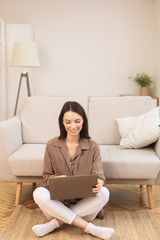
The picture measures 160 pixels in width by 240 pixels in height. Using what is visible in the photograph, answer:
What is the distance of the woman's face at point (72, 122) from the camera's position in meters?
2.21

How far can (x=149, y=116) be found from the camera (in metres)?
2.92

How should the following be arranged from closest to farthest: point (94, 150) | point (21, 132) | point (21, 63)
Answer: point (94, 150) → point (21, 132) → point (21, 63)

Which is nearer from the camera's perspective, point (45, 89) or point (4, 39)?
point (4, 39)

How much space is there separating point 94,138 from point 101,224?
0.97 meters

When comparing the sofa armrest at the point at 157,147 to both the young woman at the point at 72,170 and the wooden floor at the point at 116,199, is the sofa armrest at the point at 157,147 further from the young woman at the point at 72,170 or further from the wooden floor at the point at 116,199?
A: the young woman at the point at 72,170

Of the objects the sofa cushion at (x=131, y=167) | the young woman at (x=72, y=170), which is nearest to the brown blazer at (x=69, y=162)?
the young woman at (x=72, y=170)

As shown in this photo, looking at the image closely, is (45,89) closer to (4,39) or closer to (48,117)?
(4,39)

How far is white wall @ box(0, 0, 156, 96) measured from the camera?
561cm

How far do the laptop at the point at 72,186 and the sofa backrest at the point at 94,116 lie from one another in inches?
42.8

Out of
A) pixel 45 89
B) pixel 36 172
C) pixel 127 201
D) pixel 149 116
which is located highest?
pixel 45 89

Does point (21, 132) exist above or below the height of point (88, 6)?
below

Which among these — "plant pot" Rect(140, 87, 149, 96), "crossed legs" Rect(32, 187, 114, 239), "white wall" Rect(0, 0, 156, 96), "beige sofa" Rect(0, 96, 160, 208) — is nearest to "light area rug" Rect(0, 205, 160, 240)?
"crossed legs" Rect(32, 187, 114, 239)

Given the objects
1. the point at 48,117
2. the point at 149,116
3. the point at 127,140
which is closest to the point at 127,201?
the point at 127,140

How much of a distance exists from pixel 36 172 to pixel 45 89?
3.28 m
